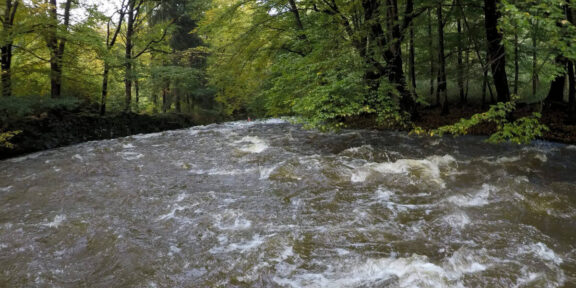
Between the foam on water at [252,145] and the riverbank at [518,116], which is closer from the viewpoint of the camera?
the riverbank at [518,116]

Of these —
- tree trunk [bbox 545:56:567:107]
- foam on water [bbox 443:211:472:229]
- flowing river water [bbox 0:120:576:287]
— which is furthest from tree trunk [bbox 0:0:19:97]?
tree trunk [bbox 545:56:567:107]

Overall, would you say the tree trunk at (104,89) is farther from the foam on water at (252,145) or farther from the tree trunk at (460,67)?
the tree trunk at (460,67)

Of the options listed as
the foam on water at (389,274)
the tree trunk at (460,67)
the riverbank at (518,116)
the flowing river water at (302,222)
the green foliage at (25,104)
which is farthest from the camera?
the tree trunk at (460,67)

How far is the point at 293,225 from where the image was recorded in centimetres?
452

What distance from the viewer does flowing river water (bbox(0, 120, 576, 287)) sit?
3395 mm

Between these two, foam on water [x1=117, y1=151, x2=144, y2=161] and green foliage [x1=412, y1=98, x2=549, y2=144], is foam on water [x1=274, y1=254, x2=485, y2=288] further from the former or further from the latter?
foam on water [x1=117, y1=151, x2=144, y2=161]

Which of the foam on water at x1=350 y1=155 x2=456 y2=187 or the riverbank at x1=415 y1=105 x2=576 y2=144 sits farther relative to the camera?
the riverbank at x1=415 y1=105 x2=576 y2=144

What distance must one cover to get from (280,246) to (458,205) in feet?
9.18

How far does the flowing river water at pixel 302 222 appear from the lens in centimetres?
339

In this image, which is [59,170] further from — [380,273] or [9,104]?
[380,273]

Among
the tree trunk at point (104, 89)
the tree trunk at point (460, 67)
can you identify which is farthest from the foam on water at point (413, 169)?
the tree trunk at point (104, 89)

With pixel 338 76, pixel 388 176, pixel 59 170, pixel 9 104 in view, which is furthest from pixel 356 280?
pixel 9 104

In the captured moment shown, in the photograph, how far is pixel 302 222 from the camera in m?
4.59

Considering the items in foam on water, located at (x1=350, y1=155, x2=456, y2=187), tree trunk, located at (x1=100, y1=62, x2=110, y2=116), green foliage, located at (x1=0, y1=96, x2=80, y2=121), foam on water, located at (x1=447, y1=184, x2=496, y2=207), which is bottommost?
foam on water, located at (x1=447, y1=184, x2=496, y2=207)
